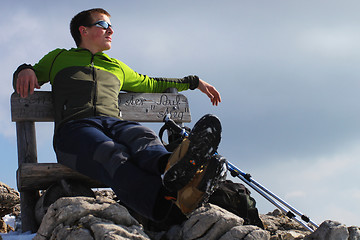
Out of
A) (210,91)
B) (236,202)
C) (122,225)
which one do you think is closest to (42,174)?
(122,225)

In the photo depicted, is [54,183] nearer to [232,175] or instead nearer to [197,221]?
[197,221]

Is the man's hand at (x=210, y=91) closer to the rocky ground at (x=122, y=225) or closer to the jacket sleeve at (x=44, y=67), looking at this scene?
the rocky ground at (x=122, y=225)

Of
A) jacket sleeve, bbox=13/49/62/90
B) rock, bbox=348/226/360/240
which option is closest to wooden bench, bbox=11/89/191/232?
jacket sleeve, bbox=13/49/62/90

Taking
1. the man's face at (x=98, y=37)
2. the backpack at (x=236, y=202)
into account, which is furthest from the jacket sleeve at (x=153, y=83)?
the backpack at (x=236, y=202)

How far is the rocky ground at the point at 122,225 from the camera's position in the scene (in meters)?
3.51

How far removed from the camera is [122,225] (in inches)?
148

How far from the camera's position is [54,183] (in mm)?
5602

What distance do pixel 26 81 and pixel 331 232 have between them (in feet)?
14.5

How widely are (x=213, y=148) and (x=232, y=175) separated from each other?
2744mm

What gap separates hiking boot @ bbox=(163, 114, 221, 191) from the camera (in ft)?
10.6

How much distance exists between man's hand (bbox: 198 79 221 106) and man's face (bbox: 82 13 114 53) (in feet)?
5.71

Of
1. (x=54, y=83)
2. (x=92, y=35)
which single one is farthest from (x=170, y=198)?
(x=92, y=35)

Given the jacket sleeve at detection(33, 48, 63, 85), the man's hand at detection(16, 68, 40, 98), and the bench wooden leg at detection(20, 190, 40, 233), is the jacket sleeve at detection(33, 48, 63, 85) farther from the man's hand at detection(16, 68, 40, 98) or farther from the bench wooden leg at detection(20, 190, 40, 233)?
the bench wooden leg at detection(20, 190, 40, 233)

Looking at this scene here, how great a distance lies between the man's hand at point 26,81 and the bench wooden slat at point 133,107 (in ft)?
1.54
